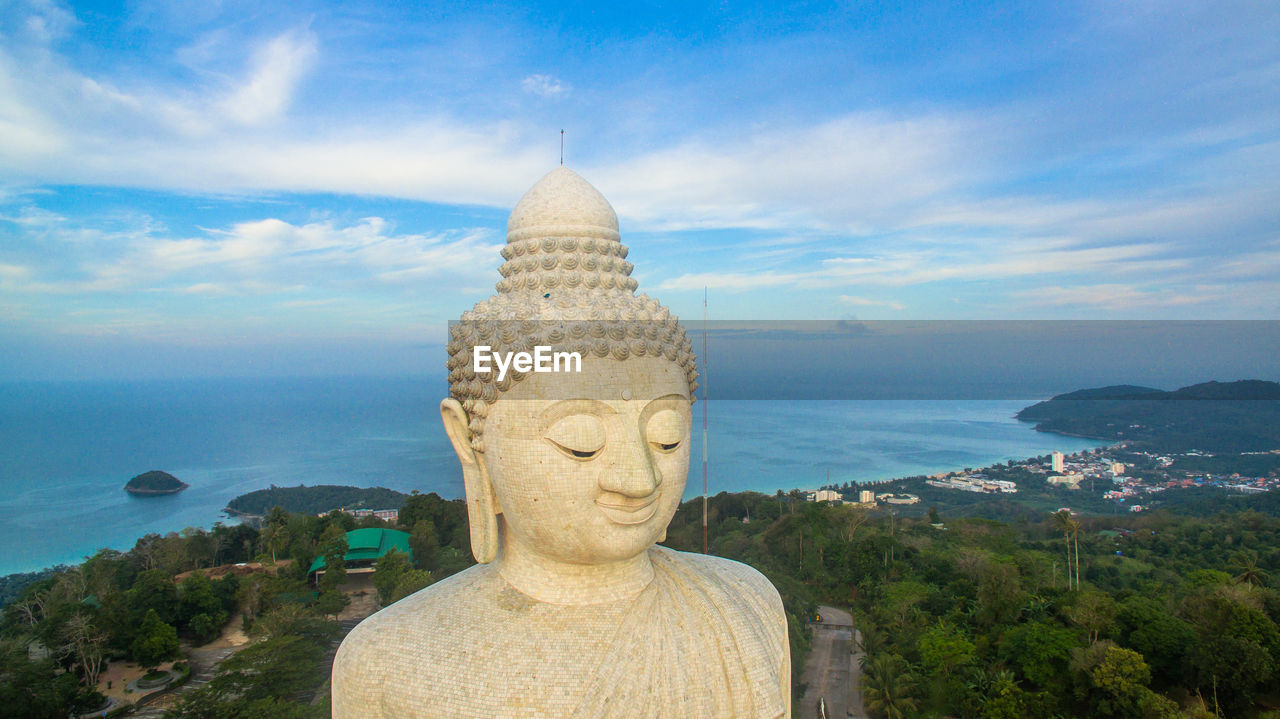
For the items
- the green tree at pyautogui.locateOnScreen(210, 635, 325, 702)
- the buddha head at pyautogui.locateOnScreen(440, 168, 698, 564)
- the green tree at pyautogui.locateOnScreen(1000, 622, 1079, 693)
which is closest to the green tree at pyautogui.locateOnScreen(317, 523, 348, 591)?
the green tree at pyautogui.locateOnScreen(210, 635, 325, 702)

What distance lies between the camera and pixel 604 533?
3.57m

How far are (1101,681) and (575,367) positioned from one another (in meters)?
17.1

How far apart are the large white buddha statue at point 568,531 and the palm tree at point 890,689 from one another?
1460 cm

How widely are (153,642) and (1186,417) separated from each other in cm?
7405

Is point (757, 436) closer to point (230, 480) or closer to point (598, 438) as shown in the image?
point (230, 480)

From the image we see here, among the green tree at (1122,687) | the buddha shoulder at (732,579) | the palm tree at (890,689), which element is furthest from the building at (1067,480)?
the buddha shoulder at (732,579)

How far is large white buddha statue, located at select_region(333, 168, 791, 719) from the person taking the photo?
3475mm

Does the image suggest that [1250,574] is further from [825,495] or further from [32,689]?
[32,689]

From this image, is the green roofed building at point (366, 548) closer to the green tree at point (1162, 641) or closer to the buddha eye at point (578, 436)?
the green tree at point (1162, 641)

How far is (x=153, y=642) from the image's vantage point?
19.3 m

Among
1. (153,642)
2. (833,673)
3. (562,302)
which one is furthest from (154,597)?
(562,302)

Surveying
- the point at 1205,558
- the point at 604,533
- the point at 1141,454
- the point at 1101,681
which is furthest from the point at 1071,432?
the point at 604,533

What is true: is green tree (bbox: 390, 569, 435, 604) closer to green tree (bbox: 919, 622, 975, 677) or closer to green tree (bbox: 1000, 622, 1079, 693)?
green tree (bbox: 919, 622, 975, 677)

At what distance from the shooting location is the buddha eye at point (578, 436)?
342 centimetres
